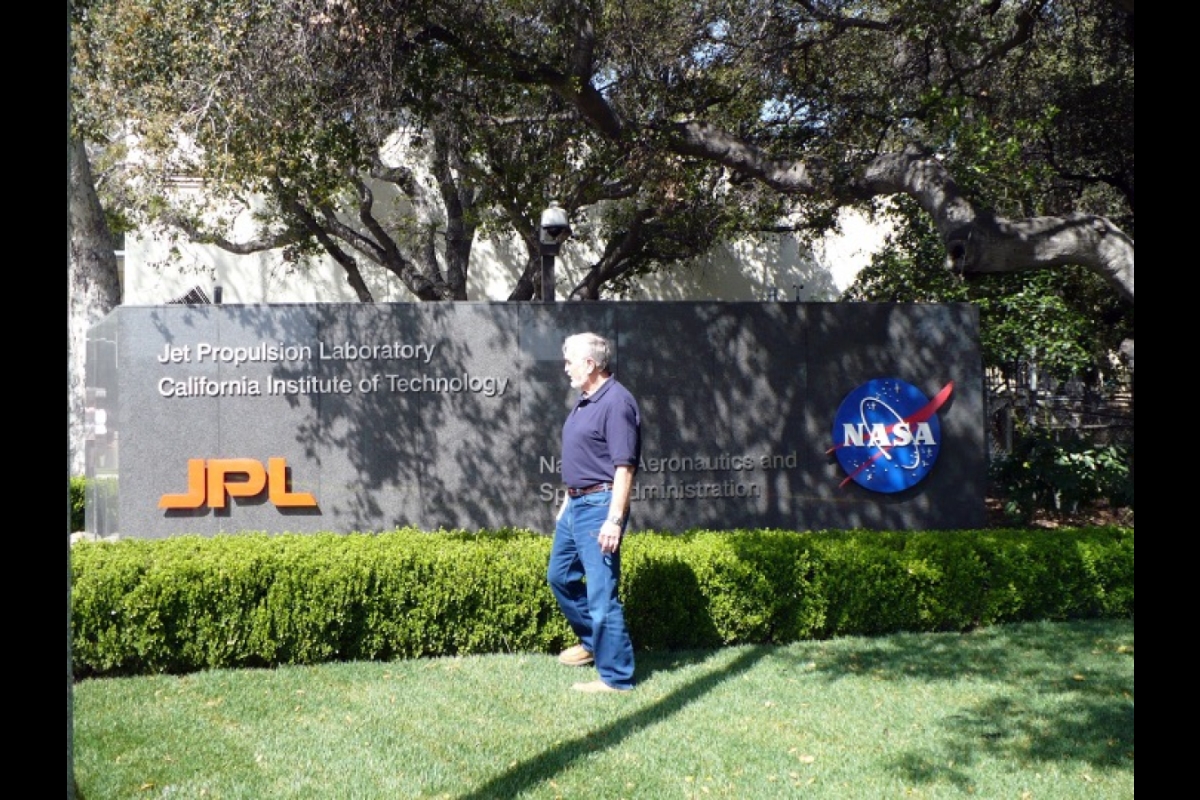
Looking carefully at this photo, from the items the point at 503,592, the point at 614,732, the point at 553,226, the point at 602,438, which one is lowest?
the point at 614,732

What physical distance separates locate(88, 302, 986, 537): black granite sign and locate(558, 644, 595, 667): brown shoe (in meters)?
3.08

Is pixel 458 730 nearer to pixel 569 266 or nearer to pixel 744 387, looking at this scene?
pixel 744 387

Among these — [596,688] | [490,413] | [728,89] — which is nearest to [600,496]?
[596,688]

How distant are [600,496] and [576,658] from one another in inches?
46.9

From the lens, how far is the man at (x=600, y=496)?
5668 millimetres

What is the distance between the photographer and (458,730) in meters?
5.13

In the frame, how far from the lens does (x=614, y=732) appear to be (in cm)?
507

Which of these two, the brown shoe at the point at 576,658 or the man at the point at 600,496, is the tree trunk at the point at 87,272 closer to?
the brown shoe at the point at 576,658

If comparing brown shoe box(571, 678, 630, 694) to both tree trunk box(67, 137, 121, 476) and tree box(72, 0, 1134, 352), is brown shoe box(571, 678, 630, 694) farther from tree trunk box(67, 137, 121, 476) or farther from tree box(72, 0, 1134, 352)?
tree trunk box(67, 137, 121, 476)

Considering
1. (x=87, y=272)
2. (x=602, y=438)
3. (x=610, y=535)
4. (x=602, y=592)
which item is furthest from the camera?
(x=87, y=272)

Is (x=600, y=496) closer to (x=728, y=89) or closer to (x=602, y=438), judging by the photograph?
(x=602, y=438)

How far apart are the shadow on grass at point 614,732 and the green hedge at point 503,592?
32 cm

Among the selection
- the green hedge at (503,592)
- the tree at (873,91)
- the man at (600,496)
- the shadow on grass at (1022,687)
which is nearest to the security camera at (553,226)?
the tree at (873,91)
